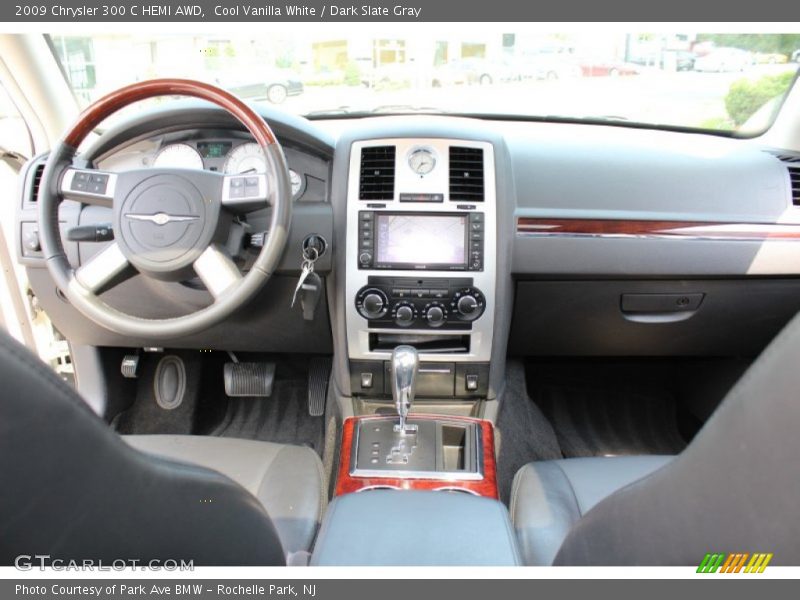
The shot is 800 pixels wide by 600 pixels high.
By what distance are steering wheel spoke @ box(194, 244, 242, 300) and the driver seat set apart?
752mm

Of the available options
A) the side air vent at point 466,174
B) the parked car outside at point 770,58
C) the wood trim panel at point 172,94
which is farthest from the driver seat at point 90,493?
the parked car outside at point 770,58

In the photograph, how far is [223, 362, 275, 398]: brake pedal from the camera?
7.92 feet

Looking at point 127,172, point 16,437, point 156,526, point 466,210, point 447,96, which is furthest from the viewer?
point 447,96

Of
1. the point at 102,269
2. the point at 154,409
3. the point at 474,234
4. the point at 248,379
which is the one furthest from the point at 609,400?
the point at 102,269

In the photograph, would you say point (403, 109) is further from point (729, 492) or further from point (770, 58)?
point (729, 492)

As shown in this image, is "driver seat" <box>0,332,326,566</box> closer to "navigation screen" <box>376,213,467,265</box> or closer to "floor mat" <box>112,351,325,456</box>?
"navigation screen" <box>376,213,467,265</box>

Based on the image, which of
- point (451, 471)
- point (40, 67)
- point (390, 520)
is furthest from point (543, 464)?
point (40, 67)

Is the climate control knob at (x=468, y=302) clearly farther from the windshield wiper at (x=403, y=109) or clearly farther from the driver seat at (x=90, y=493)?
the driver seat at (x=90, y=493)

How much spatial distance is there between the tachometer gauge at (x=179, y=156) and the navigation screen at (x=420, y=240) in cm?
59

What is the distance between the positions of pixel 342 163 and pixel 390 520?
108cm

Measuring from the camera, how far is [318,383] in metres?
2.52

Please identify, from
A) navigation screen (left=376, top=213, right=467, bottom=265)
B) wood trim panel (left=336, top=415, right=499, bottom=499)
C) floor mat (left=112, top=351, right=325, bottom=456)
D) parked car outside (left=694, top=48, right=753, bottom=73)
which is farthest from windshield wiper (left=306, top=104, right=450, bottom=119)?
wood trim panel (left=336, top=415, right=499, bottom=499)

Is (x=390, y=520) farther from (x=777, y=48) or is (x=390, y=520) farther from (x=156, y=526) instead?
(x=777, y=48)

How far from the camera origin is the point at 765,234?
194cm
